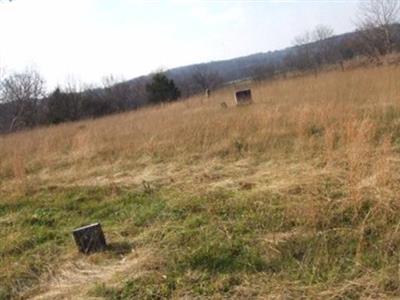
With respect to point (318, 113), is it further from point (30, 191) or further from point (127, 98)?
point (127, 98)

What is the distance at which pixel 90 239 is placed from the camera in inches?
155

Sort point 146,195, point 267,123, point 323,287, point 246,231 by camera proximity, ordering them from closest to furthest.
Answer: point 323,287 → point 246,231 → point 146,195 → point 267,123

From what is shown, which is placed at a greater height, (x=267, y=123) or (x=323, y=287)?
(x=267, y=123)

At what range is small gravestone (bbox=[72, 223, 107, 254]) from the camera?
154 inches

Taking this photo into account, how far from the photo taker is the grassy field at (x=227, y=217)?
9.95 feet

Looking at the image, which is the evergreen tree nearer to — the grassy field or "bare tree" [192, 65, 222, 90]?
"bare tree" [192, 65, 222, 90]

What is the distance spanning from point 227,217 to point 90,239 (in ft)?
4.40

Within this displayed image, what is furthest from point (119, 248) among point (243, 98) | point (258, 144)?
point (243, 98)

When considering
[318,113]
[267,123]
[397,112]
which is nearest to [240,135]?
[267,123]

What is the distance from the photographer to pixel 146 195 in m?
5.57

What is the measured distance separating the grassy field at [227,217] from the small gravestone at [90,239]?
0.10 metres

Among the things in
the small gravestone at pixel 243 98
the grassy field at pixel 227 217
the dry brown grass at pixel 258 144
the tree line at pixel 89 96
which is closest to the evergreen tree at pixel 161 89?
the tree line at pixel 89 96

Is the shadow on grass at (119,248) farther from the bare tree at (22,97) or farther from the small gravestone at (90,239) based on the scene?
the bare tree at (22,97)

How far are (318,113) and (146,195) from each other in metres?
4.10
